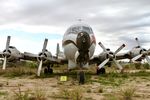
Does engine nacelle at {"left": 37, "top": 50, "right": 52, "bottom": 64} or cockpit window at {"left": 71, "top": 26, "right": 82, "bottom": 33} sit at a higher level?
cockpit window at {"left": 71, "top": 26, "right": 82, "bottom": 33}

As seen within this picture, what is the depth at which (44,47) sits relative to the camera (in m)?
24.7

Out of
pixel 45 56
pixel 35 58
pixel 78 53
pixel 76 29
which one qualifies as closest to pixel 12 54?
pixel 35 58

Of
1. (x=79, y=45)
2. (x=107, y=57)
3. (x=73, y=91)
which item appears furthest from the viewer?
(x=107, y=57)

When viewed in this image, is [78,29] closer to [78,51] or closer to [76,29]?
[76,29]

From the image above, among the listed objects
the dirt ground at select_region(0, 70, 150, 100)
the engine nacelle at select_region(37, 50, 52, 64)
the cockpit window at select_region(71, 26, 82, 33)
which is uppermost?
the cockpit window at select_region(71, 26, 82, 33)

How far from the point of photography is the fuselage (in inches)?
719

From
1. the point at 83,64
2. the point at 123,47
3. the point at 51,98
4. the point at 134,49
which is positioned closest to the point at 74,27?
the point at 83,64

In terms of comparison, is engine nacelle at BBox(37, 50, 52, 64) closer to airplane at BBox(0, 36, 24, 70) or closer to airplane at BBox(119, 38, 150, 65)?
airplane at BBox(0, 36, 24, 70)

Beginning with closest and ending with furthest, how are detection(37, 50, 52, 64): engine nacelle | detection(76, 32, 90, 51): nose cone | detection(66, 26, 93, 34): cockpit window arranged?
detection(76, 32, 90, 51): nose cone < detection(66, 26, 93, 34): cockpit window < detection(37, 50, 52, 64): engine nacelle

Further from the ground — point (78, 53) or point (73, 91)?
point (78, 53)

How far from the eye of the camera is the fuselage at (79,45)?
1827 centimetres

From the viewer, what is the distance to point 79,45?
1853 centimetres

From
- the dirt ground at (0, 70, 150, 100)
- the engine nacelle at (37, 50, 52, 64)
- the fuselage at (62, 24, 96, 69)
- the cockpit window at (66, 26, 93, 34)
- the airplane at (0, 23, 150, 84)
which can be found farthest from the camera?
the engine nacelle at (37, 50, 52, 64)

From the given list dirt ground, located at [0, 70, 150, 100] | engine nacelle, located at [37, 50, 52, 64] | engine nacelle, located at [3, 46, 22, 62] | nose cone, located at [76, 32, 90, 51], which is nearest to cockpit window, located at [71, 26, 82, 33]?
nose cone, located at [76, 32, 90, 51]
